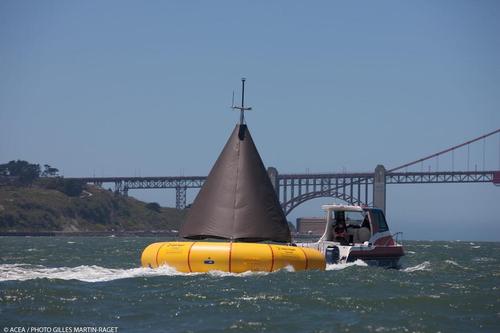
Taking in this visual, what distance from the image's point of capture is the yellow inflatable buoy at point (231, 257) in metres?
23.8

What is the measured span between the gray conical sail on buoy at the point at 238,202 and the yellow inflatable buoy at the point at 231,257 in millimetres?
1438

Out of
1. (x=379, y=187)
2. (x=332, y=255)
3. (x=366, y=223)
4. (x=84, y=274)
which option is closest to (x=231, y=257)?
(x=84, y=274)

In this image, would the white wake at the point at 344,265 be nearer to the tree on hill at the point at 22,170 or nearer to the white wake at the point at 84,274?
the white wake at the point at 84,274

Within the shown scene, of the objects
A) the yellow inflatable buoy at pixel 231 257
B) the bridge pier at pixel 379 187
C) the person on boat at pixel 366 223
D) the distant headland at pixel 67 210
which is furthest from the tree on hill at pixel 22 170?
the yellow inflatable buoy at pixel 231 257

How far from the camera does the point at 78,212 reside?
134 meters

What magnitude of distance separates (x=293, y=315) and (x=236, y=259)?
7147mm

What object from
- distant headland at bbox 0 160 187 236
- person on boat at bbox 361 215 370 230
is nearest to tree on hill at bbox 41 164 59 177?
distant headland at bbox 0 160 187 236

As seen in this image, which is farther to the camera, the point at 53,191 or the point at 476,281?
the point at 53,191

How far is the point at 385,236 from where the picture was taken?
30.6 metres

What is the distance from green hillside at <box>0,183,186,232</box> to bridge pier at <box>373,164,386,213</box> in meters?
37.7

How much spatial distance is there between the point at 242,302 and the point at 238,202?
8257 millimetres

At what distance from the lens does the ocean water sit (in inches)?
620

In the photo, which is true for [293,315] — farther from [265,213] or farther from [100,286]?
[265,213]

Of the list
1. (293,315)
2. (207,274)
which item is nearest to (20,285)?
(207,274)
